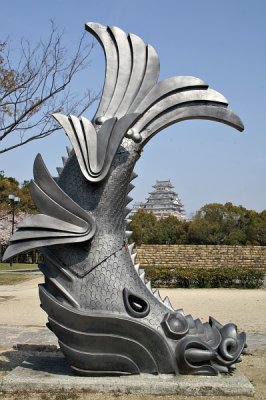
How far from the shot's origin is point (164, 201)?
92.1m

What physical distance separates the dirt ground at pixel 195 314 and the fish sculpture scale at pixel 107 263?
0.45 m

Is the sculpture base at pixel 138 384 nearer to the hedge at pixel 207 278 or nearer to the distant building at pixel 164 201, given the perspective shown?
the hedge at pixel 207 278

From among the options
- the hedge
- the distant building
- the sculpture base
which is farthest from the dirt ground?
the distant building

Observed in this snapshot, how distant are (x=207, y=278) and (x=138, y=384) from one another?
14.8 metres

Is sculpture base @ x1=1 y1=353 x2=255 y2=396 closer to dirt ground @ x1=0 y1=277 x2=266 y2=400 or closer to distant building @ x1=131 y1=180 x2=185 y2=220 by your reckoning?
dirt ground @ x1=0 y1=277 x2=266 y2=400

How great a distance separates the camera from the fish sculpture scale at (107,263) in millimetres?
5402

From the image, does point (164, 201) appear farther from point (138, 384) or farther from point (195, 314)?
point (138, 384)

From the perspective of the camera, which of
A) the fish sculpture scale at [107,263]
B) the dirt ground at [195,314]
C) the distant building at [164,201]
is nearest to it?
the dirt ground at [195,314]

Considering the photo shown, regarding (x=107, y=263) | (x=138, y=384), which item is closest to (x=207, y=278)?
(x=107, y=263)

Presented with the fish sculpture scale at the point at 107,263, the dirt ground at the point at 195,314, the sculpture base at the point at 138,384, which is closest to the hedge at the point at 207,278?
the dirt ground at the point at 195,314

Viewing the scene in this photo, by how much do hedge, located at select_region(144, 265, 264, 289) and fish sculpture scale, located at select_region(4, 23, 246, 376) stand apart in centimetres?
1404

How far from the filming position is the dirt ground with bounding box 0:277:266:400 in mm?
5141

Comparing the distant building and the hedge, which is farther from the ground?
the distant building

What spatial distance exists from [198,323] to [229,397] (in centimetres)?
85
